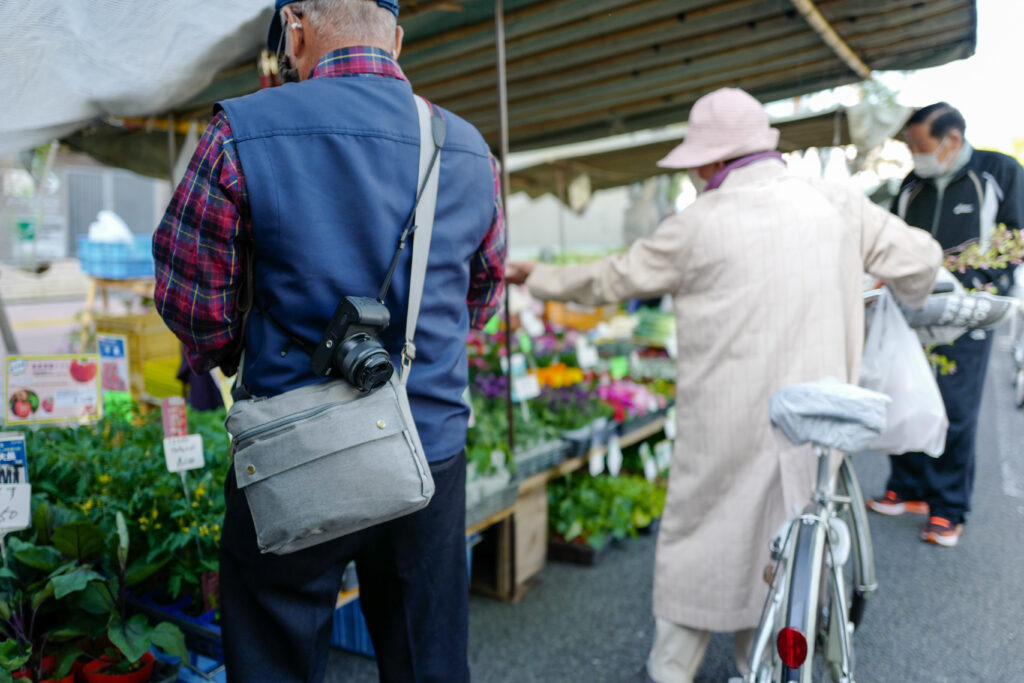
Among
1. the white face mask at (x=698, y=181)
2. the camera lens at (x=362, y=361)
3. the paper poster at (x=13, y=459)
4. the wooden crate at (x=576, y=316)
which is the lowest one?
the wooden crate at (x=576, y=316)

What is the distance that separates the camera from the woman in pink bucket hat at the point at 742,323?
2168 mm

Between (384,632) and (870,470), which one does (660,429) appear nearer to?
(870,470)

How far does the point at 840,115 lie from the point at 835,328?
277cm

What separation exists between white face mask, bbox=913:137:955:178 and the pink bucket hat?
149 centimetres

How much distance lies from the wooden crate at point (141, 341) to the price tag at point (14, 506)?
134 inches

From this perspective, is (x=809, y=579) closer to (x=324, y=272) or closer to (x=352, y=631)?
(x=324, y=272)

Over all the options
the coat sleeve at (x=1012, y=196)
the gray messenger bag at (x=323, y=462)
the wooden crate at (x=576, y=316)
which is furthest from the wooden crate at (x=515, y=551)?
the wooden crate at (x=576, y=316)

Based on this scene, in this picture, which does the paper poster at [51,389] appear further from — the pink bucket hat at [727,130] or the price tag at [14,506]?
the pink bucket hat at [727,130]


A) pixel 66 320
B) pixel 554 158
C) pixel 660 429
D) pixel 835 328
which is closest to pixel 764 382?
pixel 835 328

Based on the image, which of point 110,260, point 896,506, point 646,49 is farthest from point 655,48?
point 110,260

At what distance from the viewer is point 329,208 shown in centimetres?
128

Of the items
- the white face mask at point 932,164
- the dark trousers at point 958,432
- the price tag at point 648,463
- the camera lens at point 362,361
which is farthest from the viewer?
the price tag at point 648,463

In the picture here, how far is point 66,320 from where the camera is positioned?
12.1 meters

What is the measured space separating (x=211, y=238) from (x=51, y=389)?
4.42 feet
